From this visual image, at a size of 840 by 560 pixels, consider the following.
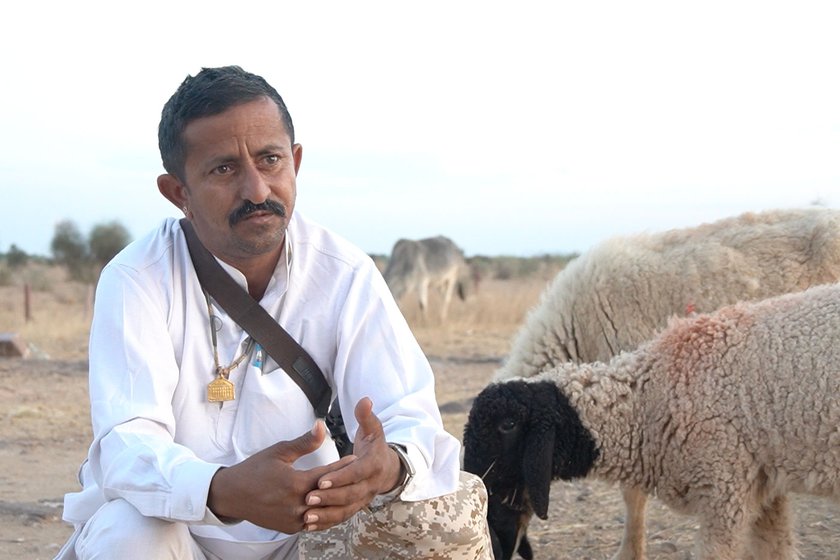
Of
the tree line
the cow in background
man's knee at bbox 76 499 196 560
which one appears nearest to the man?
man's knee at bbox 76 499 196 560

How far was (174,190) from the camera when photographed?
306 centimetres

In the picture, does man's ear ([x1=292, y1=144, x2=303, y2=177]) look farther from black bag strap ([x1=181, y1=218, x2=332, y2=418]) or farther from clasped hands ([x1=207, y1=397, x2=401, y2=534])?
clasped hands ([x1=207, y1=397, x2=401, y2=534])

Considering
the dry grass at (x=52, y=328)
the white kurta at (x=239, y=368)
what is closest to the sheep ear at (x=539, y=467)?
the white kurta at (x=239, y=368)

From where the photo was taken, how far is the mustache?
2.86m

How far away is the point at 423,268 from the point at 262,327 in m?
21.6

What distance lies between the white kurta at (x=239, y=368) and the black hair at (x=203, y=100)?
0.99 feet

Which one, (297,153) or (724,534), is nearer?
(297,153)

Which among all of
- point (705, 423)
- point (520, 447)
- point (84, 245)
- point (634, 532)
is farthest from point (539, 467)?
point (84, 245)

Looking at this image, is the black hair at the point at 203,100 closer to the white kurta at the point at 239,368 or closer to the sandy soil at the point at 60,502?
the white kurta at the point at 239,368

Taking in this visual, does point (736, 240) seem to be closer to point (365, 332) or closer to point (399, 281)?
point (365, 332)

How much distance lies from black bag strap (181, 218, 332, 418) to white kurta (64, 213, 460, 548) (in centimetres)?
4

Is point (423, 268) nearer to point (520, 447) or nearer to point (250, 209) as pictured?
point (520, 447)

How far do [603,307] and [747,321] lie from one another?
6.02ft

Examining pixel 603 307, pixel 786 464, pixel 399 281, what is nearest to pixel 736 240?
pixel 603 307
